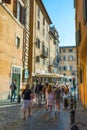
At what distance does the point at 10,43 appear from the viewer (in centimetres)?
2370

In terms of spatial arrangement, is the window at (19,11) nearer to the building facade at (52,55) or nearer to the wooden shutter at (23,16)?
the wooden shutter at (23,16)

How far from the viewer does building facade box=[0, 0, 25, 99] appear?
2169 cm

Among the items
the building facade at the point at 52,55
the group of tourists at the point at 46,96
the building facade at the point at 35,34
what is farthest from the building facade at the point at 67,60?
the group of tourists at the point at 46,96

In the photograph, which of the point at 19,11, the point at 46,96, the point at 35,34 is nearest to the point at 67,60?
the point at 35,34

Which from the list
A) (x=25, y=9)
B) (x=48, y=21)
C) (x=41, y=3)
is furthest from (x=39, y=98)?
(x=48, y=21)

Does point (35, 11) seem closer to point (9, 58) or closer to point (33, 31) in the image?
point (33, 31)

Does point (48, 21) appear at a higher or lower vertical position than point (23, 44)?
higher

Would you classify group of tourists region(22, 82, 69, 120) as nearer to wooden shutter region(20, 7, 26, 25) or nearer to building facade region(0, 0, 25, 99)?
building facade region(0, 0, 25, 99)

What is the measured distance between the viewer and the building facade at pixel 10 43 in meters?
21.7

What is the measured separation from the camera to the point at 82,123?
10852 mm

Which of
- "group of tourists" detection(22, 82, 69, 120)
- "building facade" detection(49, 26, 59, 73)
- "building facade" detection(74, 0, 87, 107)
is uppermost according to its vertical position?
"building facade" detection(49, 26, 59, 73)

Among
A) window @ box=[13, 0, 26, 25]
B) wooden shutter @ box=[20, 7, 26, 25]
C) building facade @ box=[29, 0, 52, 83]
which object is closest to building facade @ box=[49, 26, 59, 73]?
building facade @ box=[29, 0, 52, 83]

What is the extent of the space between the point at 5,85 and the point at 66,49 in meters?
72.1

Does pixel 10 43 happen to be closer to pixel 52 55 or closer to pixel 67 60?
pixel 52 55
